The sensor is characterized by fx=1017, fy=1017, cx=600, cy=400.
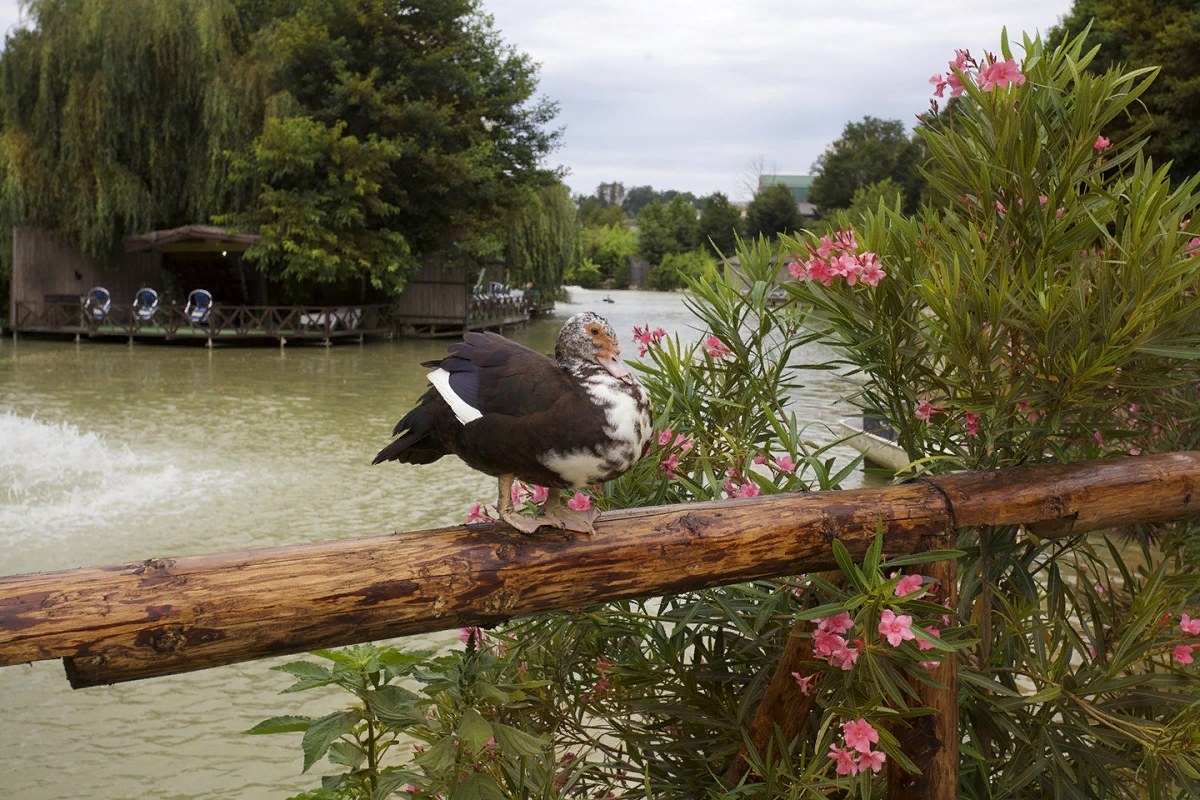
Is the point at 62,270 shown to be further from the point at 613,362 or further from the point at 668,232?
the point at 668,232

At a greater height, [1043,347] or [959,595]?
[1043,347]

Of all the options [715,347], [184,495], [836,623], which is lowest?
[184,495]

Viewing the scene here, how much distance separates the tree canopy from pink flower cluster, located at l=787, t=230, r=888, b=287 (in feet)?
58.1

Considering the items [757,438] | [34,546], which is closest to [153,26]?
[34,546]

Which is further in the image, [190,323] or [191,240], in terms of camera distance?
[191,240]

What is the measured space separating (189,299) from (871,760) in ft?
68.6

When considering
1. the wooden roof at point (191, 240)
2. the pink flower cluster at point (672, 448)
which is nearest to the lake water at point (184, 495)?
the pink flower cluster at point (672, 448)

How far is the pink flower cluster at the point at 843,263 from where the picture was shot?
2191 mm

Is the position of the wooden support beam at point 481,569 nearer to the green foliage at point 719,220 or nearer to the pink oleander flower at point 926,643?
the pink oleander flower at point 926,643

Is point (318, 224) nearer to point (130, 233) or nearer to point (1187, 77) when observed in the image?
point (130, 233)

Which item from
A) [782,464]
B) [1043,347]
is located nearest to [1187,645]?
[1043,347]

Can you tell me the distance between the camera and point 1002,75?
2.16m

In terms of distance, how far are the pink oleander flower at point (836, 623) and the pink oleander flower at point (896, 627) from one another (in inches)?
4.9

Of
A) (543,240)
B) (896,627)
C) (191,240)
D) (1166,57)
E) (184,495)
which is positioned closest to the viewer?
(896,627)
